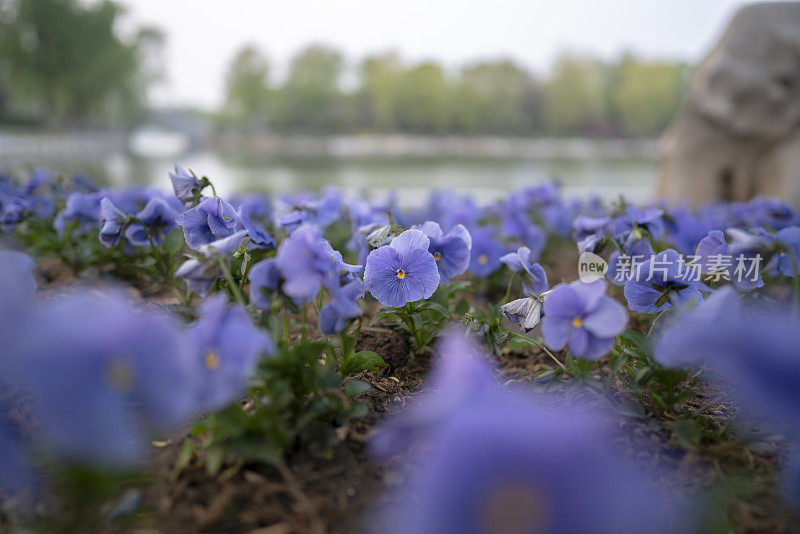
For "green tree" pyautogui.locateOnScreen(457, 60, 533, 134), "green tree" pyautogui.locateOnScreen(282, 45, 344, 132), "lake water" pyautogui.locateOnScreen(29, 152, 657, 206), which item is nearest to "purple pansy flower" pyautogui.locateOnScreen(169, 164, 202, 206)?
"lake water" pyautogui.locateOnScreen(29, 152, 657, 206)

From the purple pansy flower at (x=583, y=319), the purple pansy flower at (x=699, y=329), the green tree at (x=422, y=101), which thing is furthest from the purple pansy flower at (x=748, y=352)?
the green tree at (x=422, y=101)

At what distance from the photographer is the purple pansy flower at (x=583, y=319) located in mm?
1104

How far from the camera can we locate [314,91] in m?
38.1

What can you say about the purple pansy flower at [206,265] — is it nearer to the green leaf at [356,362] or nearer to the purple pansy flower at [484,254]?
the green leaf at [356,362]

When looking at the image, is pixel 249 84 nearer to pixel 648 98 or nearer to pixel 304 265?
pixel 648 98

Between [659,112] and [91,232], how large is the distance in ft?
140

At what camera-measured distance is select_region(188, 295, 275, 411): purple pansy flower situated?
34.8 inches

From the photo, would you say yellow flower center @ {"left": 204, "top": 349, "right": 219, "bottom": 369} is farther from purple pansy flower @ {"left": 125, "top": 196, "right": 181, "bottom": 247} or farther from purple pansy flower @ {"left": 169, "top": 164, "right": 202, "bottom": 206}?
purple pansy flower @ {"left": 125, "top": 196, "right": 181, "bottom": 247}

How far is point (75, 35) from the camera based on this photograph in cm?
2319

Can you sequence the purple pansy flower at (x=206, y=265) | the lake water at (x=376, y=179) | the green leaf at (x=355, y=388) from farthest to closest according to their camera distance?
the lake water at (x=376, y=179), the green leaf at (x=355, y=388), the purple pansy flower at (x=206, y=265)

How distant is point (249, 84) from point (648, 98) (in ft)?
96.6

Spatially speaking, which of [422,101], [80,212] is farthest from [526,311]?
[422,101]

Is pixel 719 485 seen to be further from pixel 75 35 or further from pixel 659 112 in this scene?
pixel 659 112

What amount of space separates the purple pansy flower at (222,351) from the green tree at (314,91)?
1518 inches
